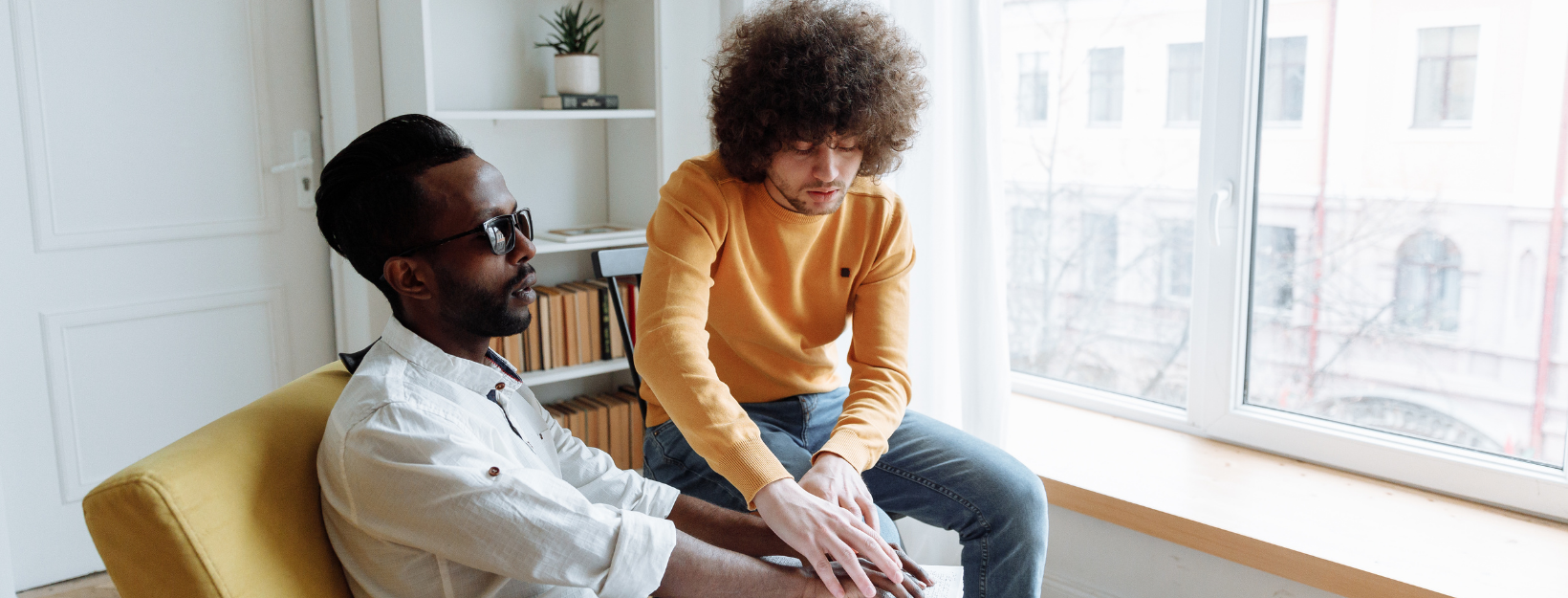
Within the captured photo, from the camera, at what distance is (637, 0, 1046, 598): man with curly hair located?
4.63 feet

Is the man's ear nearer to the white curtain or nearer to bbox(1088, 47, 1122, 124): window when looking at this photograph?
the white curtain

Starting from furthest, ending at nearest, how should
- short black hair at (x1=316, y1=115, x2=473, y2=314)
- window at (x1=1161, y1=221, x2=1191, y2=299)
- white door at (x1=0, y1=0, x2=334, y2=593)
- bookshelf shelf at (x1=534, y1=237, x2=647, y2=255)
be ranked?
bookshelf shelf at (x1=534, y1=237, x2=647, y2=255), window at (x1=1161, y1=221, x2=1191, y2=299), white door at (x1=0, y1=0, x2=334, y2=593), short black hair at (x1=316, y1=115, x2=473, y2=314)

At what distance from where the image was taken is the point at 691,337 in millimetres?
1421

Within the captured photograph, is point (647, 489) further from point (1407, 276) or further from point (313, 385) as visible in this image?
point (1407, 276)

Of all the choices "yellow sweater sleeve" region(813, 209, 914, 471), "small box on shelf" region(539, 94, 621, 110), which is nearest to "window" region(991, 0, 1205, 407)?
"yellow sweater sleeve" region(813, 209, 914, 471)

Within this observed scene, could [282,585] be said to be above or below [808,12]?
below

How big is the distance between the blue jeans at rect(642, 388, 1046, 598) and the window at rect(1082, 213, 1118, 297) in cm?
109

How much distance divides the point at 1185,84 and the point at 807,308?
123 centimetres

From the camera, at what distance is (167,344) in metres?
2.48

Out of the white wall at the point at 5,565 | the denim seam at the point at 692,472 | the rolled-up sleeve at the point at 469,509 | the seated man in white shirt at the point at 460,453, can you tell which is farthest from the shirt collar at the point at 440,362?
the white wall at the point at 5,565

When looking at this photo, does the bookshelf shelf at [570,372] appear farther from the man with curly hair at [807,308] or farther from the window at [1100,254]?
the window at [1100,254]

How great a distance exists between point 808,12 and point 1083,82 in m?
1.25

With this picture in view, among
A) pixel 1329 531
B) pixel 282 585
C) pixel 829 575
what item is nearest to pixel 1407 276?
pixel 1329 531

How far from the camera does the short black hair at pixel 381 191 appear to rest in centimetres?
112
